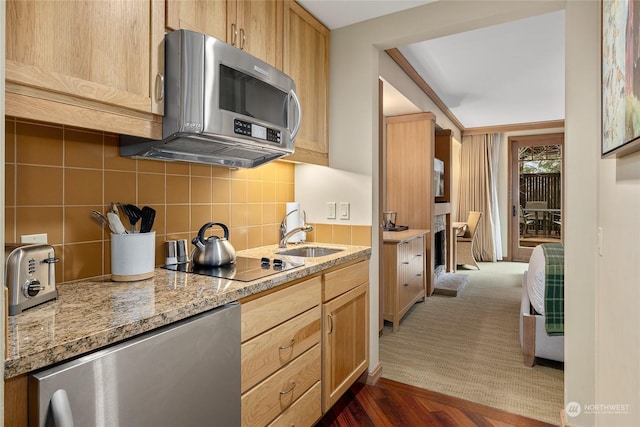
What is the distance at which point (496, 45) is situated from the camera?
125 inches

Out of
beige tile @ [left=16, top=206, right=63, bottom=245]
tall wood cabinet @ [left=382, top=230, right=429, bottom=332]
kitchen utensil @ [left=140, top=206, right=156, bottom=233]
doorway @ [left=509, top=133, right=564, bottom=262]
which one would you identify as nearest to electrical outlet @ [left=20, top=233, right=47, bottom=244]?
beige tile @ [left=16, top=206, right=63, bottom=245]

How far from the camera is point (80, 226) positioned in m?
1.44

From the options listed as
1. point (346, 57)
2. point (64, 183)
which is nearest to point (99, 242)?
point (64, 183)

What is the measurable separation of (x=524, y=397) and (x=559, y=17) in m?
2.63

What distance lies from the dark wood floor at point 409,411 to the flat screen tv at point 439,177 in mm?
3126

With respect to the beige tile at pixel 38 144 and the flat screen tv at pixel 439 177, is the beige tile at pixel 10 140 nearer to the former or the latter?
the beige tile at pixel 38 144

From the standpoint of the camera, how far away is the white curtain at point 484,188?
6.95 meters

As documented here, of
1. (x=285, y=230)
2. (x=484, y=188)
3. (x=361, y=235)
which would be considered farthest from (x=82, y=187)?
(x=484, y=188)

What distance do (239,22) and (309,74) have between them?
617mm

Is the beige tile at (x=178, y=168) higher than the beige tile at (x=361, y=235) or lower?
higher

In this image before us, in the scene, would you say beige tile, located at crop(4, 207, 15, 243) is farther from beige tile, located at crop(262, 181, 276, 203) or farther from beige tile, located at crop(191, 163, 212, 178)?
beige tile, located at crop(262, 181, 276, 203)

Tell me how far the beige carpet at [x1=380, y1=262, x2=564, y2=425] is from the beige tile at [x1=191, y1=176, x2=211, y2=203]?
1650 millimetres

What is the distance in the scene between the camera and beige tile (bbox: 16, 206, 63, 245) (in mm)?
1262

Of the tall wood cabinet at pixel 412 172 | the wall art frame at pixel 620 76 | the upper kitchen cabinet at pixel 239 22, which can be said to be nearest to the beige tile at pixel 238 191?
the upper kitchen cabinet at pixel 239 22
